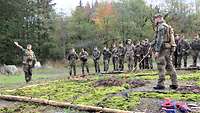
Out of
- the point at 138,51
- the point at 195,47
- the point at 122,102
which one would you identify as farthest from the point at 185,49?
the point at 122,102

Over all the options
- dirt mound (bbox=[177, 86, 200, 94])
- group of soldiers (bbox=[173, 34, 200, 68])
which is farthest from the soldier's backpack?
group of soldiers (bbox=[173, 34, 200, 68])

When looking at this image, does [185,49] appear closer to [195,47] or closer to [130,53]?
[195,47]

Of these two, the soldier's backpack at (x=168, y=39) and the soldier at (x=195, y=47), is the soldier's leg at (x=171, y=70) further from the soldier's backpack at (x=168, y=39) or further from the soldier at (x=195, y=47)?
the soldier at (x=195, y=47)

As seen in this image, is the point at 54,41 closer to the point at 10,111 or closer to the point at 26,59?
the point at 26,59

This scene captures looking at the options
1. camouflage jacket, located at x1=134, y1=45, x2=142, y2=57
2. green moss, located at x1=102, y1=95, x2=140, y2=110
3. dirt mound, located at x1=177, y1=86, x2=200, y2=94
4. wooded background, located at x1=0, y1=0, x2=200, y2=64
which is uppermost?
wooded background, located at x1=0, y1=0, x2=200, y2=64

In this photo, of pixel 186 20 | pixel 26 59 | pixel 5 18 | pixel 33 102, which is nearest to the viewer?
pixel 33 102

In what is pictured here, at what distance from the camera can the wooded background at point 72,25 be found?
162ft

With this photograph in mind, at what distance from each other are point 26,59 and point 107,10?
1743 inches

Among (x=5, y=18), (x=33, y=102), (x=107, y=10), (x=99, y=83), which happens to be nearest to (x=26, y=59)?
(x=99, y=83)

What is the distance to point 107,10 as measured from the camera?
6272cm

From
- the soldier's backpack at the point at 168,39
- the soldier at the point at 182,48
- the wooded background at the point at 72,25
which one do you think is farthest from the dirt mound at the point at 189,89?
the wooded background at the point at 72,25

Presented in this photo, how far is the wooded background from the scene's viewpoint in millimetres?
49281

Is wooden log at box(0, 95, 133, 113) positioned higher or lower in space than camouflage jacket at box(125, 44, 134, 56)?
lower

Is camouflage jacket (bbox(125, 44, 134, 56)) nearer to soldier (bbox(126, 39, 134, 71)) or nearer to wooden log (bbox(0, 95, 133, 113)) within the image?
soldier (bbox(126, 39, 134, 71))
